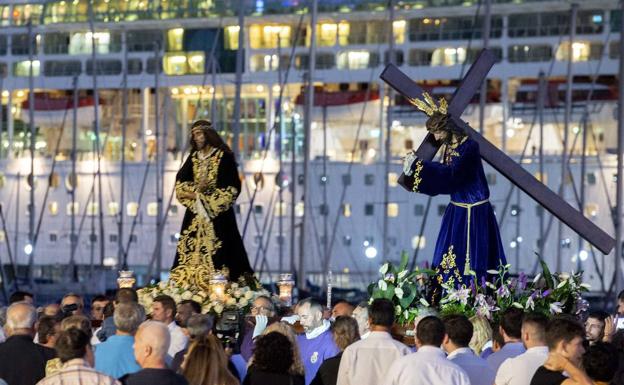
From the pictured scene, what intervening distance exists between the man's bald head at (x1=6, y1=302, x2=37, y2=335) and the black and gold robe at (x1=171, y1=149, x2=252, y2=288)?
5.11 metres

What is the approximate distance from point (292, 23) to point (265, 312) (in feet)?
180

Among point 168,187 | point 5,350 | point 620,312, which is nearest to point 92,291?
point 168,187

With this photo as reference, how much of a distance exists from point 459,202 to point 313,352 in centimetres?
287

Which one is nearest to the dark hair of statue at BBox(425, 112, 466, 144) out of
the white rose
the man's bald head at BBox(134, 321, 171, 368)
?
the white rose

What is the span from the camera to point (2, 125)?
69500mm

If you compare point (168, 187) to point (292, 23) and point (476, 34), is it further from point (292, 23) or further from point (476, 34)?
point (476, 34)

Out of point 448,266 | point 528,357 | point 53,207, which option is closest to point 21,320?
point 528,357

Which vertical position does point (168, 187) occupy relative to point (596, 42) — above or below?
below

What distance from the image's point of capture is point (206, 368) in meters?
9.52

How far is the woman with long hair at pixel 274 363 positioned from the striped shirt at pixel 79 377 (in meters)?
1.20

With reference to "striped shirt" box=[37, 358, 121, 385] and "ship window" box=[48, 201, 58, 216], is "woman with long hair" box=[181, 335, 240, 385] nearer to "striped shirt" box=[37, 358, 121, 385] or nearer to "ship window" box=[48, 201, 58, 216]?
"striped shirt" box=[37, 358, 121, 385]

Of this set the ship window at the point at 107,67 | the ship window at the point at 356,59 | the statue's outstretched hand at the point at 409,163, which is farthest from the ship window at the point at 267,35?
the statue's outstretched hand at the point at 409,163

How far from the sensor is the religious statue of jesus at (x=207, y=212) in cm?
1584

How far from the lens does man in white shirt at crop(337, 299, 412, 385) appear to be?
10.4 metres
